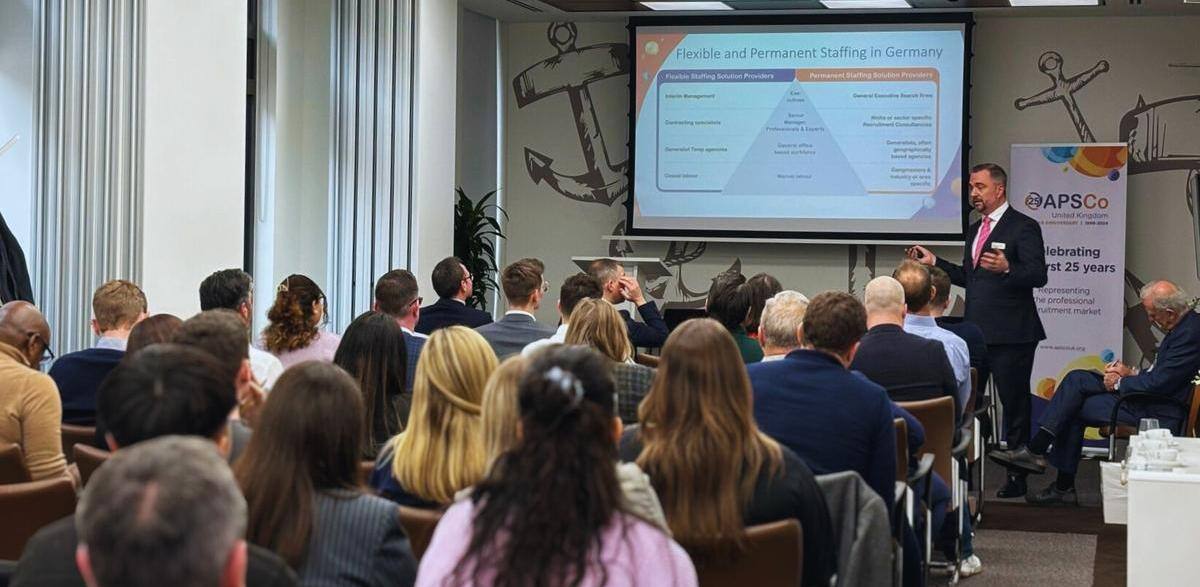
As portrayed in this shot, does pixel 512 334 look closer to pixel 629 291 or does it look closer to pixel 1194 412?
pixel 629 291

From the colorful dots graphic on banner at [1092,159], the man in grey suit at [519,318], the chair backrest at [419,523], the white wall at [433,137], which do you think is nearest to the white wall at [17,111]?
the man in grey suit at [519,318]

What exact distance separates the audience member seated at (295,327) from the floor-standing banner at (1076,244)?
6.26 metres

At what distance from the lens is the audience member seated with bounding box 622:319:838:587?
8.98 ft

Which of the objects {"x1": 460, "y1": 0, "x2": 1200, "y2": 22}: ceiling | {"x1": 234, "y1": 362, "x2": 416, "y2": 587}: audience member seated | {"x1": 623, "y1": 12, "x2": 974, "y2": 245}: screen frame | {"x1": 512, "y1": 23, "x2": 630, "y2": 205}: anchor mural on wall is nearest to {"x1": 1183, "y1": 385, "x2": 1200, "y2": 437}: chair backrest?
{"x1": 623, "y1": 12, "x2": 974, "y2": 245}: screen frame

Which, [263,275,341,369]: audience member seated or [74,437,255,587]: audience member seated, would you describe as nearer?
[74,437,255,587]: audience member seated

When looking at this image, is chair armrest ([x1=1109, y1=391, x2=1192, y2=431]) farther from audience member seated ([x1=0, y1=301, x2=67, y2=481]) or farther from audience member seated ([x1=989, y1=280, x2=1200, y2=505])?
audience member seated ([x1=0, y1=301, x2=67, y2=481])

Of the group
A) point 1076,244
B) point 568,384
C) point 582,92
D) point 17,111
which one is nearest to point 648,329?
point 17,111

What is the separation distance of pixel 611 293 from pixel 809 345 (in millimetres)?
3144

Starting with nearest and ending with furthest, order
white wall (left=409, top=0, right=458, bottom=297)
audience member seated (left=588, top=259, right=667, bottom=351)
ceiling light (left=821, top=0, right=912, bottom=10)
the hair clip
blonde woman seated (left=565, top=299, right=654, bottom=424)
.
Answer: the hair clip, blonde woman seated (left=565, top=299, right=654, bottom=424), audience member seated (left=588, top=259, right=667, bottom=351), white wall (left=409, top=0, right=458, bottom=297), ceiling light (left=821, top=0, right=912, bottom=10)

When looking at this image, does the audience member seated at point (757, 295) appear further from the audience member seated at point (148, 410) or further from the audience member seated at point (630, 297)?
the audience member seated at point (148, 410)

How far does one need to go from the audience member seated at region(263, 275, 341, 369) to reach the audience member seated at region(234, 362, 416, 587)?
2.63m

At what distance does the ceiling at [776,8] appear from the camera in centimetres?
954

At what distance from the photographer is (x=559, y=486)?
2008 millimetres

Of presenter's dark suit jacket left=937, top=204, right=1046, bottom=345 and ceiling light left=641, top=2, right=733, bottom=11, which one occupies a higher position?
ceiling light left=641, top=2, right=733, bottom=11
